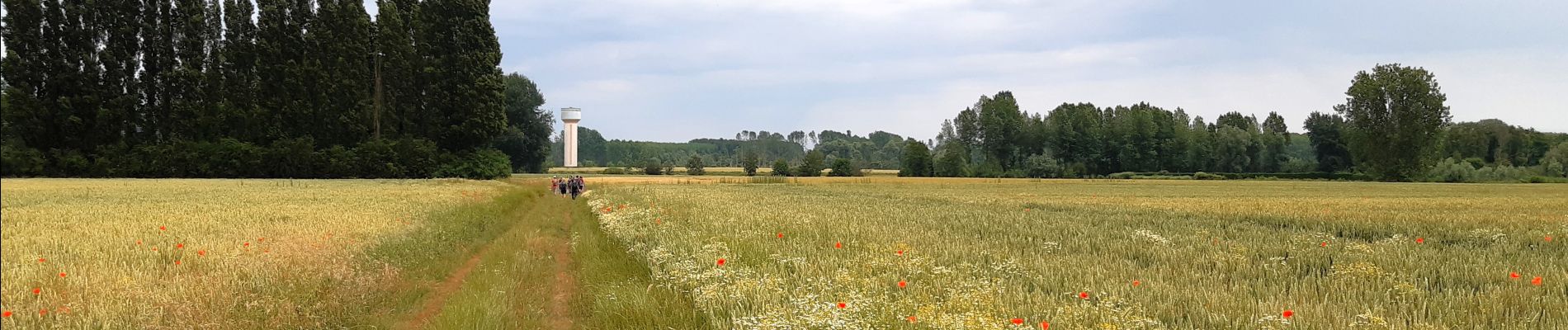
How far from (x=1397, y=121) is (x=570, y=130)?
11980cm

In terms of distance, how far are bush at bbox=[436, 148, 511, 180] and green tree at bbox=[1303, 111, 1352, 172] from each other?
11631 centimetres

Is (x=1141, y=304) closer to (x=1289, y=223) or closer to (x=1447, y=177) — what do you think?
(x=1289, y=223)

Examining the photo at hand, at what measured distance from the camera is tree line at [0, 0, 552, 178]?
47.0 meters

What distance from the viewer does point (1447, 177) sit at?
7744 centimetres

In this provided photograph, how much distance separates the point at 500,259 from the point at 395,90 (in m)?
51.9

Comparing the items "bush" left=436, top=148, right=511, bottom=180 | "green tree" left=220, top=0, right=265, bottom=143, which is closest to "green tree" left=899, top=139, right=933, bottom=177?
"bush" left=436, top=148, right=511, bottom=180

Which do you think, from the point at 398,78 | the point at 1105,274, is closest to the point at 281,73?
the point at 398,78

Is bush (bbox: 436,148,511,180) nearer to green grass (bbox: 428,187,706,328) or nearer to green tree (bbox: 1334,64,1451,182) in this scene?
green grass (bbox: 428,187,706,328)

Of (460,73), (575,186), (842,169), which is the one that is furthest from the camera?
(842,169)

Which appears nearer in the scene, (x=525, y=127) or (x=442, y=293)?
(x=442, y=293)

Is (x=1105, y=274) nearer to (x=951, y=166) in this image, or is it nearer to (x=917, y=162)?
(x=951, y=166)

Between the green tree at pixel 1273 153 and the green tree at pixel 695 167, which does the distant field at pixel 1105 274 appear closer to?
the green tree at pixel 695 167

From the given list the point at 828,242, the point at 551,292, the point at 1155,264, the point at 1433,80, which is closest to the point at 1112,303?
the point at 1155,264

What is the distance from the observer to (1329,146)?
112 metres
